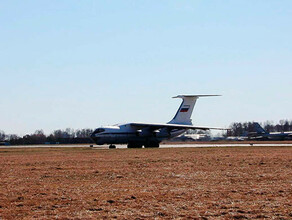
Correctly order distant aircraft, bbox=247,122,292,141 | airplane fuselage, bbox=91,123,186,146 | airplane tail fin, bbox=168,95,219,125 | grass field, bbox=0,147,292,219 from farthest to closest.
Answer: distant aircraft, bbox=247,122,292,141, airplane tail fin, bbox=168,95,219,125, airplane fuselage, bbox=91,123,186,146, grass field, bbox=0,147,292,219

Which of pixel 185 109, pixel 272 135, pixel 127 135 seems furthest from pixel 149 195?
pixel 272 135

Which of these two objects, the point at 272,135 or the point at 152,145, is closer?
the point at 152,145

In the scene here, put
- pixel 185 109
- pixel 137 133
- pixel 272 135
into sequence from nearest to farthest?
pixel 137 133 < pixel 185 109 < pixel 272 135

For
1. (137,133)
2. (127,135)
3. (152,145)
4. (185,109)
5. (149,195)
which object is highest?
(185,109)

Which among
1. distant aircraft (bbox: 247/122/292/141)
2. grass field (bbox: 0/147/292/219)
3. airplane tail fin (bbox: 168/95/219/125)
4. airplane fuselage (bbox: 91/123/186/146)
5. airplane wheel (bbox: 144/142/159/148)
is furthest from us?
distant aircraft (bbox: 247/122/292/141)

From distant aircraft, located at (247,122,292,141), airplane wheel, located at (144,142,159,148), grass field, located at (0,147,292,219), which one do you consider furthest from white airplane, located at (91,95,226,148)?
distant aircraft, located at (247,122,292,141)

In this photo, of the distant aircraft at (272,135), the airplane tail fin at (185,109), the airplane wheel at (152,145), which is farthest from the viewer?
the distant aircraft at (272,135)

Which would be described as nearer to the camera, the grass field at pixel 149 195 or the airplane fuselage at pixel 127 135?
the grass field at pixel 149 195

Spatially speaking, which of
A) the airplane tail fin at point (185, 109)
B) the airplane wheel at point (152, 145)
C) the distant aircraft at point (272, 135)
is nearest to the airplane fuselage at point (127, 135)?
the airplane wheel at point (152, 145)

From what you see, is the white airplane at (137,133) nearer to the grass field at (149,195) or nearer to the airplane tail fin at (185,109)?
the airplane tail fin at (185,109)

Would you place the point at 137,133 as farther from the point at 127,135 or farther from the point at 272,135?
the point at 272,135

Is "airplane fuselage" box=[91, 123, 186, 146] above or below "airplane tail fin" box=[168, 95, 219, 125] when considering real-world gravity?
below

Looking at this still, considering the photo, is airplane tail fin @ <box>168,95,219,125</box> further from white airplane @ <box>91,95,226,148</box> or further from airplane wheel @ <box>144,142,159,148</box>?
airplane wheel @ <box>144,142,159,148</box>

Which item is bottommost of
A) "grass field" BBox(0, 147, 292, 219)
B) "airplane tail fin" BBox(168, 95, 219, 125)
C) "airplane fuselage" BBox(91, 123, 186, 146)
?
"grass field" BBox(0, 147, 292, 219)
